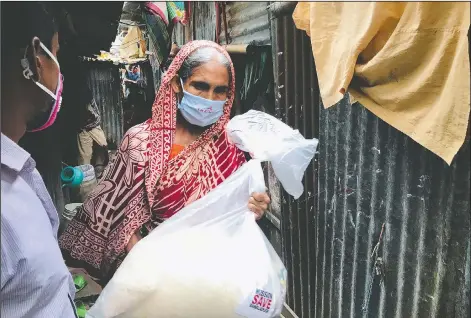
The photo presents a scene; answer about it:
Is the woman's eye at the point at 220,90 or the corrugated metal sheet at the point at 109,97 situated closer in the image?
the woman's eye at the point at 220,90

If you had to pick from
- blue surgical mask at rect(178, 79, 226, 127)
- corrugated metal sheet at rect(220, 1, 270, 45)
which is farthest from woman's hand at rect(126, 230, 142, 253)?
corrugated metal sheet at rect(220, 1, 270, 45)

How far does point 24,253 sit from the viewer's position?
892 mm

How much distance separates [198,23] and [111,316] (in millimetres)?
4501

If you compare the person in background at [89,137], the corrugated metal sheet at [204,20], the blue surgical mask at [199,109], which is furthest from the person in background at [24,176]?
the person in background at [89,137]

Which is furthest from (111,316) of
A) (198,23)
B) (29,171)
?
(198,23)

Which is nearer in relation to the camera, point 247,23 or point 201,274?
point 201,274

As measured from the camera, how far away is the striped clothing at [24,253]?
0.86 metres

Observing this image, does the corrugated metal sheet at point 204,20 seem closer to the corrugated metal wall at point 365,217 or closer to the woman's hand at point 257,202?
the corrugated metal wall at point 365,217

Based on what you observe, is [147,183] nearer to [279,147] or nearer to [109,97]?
[279,147]

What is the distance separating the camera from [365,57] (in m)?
1.35

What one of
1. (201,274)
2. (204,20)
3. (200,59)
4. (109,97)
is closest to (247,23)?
(200,59)

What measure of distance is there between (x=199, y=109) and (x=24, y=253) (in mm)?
1187

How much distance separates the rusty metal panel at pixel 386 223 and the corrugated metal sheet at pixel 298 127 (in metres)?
0.15

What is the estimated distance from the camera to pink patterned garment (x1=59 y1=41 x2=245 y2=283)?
1.90m
